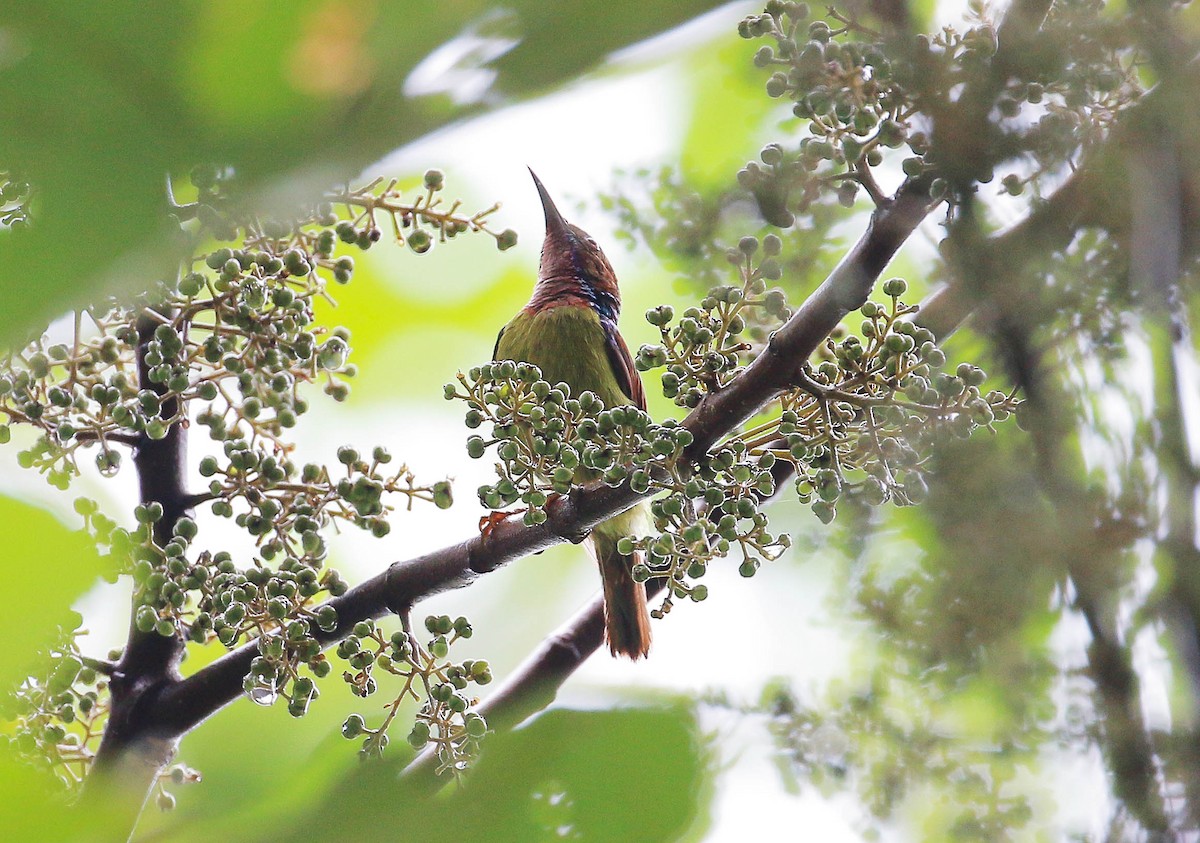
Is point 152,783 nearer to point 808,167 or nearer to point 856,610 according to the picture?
point 856,610

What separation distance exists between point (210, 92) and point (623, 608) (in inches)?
108

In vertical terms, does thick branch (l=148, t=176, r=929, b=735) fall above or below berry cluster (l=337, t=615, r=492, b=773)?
above

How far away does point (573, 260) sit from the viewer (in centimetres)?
455

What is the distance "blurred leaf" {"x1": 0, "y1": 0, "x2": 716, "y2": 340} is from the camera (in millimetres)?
411

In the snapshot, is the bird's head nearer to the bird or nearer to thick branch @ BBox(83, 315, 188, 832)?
the bird

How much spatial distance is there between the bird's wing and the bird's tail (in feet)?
1.71

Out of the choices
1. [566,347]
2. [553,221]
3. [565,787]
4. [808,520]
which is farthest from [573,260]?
[565,787]

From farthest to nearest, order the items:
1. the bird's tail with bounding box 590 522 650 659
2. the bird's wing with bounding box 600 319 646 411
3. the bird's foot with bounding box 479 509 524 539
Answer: the bird's wing with bounding box 600 319 646 411 → the bird's tail with bounding box 590 522 650 659 → the bird's foot with bounding box 479 509 524 539

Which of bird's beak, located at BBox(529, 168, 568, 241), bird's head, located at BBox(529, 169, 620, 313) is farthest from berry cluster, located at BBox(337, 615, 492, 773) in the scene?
bird's beak, located at BBox(529, 168, 568, 241)

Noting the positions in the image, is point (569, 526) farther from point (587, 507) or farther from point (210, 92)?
point (210, 92)

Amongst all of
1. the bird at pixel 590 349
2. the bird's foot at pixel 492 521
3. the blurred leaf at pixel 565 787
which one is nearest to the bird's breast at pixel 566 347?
the bird at pixel 590 349

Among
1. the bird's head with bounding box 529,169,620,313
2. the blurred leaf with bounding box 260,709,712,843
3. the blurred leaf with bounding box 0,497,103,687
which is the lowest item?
the blurred leaf with bounding box 260,709,712,843

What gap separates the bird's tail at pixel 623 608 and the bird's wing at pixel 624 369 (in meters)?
0.52

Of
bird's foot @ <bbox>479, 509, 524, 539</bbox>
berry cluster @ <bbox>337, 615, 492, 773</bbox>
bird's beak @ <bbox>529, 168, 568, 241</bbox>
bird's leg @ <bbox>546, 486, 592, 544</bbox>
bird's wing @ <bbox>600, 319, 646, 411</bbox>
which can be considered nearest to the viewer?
berry cluster @ <bbox>337, 615, 492, 773</bbox>
